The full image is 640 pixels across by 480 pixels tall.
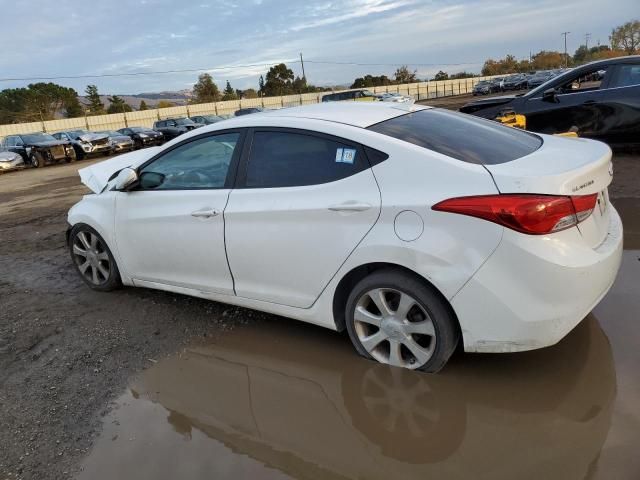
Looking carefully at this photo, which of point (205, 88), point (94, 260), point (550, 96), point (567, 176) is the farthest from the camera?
point (205, 88)

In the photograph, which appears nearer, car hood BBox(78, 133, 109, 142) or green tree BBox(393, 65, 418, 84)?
car hood BBox(78, 133, 109, 142)

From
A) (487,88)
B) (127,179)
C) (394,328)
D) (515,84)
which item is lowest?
(487,88)

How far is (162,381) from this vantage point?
3365mm

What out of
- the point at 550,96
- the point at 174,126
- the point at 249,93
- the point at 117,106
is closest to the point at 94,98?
the point at 117,106

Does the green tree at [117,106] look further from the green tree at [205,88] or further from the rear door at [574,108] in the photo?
the rear door at [574,108]

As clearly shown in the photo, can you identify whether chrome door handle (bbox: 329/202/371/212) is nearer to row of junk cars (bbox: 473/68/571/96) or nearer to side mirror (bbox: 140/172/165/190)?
side mirror (bbox: 140/172/165/190)

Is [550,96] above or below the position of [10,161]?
above

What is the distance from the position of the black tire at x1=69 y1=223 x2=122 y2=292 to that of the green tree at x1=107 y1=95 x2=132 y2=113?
207 feet

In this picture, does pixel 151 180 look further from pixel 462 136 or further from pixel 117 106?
pixel 117 106

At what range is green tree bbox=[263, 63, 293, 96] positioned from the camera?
7988 cm

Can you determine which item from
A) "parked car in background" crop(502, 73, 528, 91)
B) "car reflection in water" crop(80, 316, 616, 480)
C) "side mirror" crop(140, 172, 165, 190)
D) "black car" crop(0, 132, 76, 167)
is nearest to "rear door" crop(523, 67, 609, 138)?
"car reflection in water" crop(80, 316, 616, 480)

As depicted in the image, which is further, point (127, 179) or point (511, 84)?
point (511, 84)

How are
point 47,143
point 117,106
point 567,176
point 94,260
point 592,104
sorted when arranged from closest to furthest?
point 567,176, point 94,260, point 592,104, point 47,143, point 117,106

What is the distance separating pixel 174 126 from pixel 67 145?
7.43 meters
